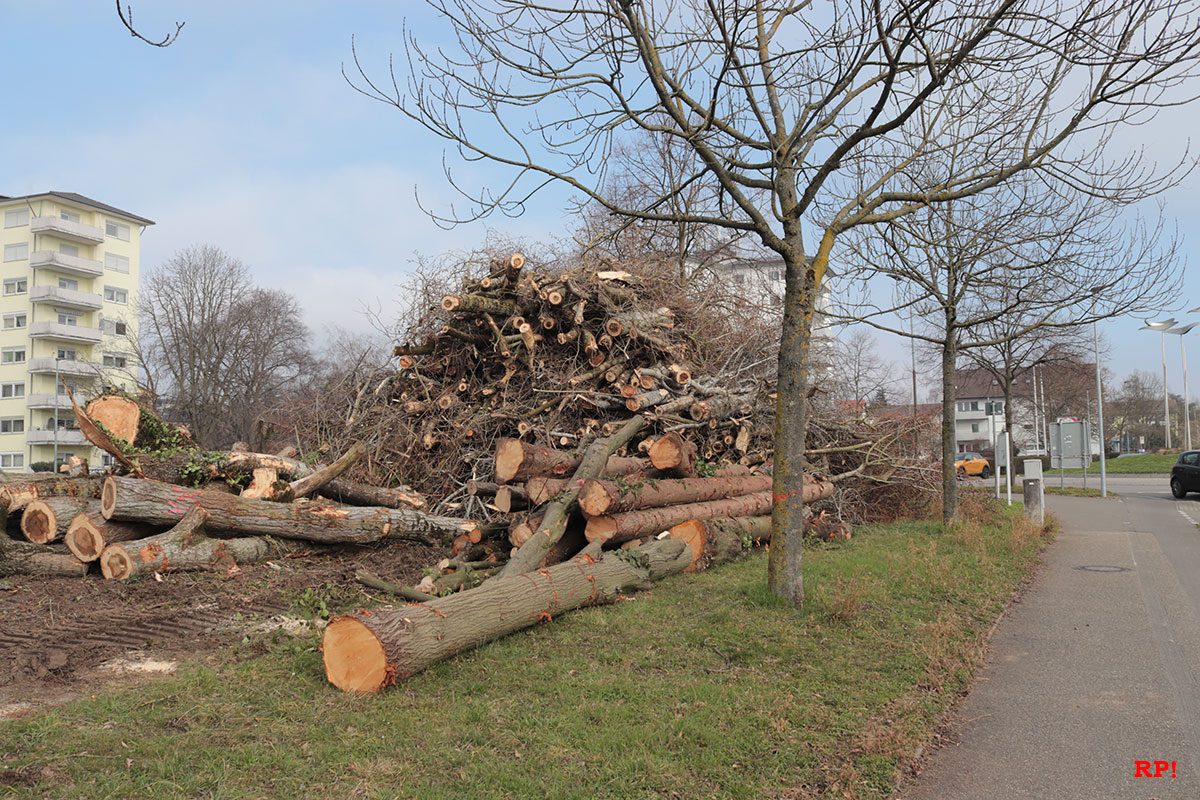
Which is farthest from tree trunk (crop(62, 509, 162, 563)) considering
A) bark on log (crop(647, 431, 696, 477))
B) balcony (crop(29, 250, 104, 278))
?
balcony (crop(29, 250, 104, 278))

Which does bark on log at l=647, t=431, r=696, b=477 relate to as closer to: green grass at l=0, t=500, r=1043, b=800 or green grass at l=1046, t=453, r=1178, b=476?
green grass at l=0, t=500, r=1043, b=800

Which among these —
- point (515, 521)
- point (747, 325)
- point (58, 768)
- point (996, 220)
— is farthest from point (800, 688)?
point (747, 325)

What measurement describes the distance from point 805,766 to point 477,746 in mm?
1710

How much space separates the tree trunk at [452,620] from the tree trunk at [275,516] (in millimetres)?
2573

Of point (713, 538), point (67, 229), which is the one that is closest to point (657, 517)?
point (713, 538)

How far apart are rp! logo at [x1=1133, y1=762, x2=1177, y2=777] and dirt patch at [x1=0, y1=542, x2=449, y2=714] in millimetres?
5748

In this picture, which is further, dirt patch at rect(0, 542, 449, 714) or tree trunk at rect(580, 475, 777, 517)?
tree trunk at rect(580, 475, 777, 517)

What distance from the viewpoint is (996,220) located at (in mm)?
11852

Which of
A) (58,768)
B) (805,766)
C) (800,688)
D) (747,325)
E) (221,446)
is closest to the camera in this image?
(58,768)

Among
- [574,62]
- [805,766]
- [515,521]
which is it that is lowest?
[805,766]

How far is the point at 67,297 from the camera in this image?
5481 centimetres

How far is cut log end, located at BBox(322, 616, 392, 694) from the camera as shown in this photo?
4855 mm

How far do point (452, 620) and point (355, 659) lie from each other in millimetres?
742

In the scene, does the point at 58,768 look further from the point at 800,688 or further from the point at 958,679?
the point at 958,679
